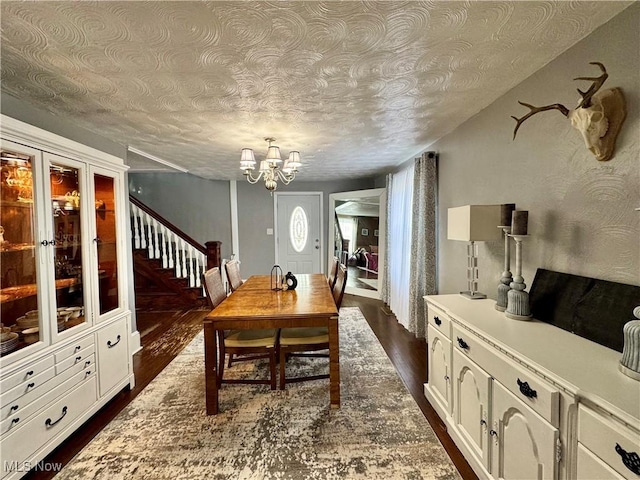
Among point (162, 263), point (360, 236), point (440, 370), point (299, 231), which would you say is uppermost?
point (299, 231)

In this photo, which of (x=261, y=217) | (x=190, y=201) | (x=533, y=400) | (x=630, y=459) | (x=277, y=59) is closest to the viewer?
(x=630, y=459)

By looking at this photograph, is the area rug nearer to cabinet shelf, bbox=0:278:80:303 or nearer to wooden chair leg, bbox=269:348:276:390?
wooden chair leg, bbox=269:348:276:390

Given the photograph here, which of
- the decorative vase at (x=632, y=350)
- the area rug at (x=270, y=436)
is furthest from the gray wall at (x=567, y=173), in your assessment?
the area rug at (x=270, y=436)

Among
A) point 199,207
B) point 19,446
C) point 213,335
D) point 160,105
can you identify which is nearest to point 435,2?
point 160,105

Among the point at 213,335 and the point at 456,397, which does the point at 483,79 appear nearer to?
the point at 456,397

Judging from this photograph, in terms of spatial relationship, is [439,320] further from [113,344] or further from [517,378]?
[113,344]

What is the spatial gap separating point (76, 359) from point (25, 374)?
340 mm

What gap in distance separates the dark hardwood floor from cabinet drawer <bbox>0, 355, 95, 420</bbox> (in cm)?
41

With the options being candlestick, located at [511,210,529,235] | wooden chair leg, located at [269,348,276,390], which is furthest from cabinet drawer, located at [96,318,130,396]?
candlestick, located at [511,210,529,235]

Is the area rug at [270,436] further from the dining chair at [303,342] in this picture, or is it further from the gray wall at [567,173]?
the gray wall at [567,173]

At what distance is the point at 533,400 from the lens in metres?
1.15

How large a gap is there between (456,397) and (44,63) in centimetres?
297

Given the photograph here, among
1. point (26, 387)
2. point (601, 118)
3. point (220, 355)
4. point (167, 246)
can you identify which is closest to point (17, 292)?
point (26, 387)

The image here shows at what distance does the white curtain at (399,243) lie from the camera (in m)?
3.78
